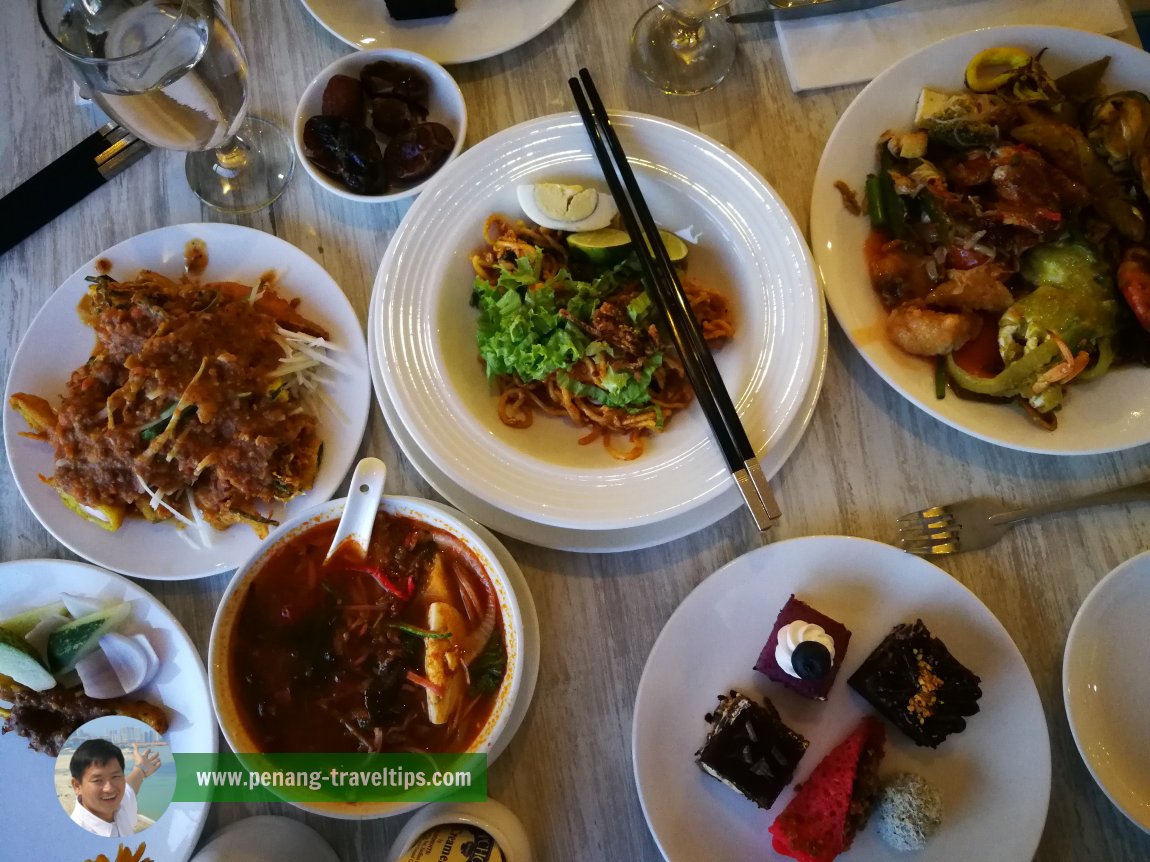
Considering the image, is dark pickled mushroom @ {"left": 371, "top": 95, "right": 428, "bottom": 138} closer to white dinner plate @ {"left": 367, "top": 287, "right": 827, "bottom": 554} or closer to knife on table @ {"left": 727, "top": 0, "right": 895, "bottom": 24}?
white dinner plate @ {"left": 367, "top": 287, "right": 827, "bottom": 554}

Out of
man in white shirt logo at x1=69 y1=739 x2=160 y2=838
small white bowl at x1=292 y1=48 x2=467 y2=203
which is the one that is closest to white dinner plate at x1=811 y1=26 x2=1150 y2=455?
small white bowl at x1=292 y1=48 x2=467 y2=203

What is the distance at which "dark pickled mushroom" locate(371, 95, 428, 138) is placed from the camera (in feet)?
5.98

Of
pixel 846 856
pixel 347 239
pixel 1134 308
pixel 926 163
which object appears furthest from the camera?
pixel 347 239

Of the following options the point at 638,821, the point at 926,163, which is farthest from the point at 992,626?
the point at 926,163

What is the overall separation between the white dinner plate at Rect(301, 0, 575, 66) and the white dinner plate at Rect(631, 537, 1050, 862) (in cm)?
145

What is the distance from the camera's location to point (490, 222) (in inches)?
69.1

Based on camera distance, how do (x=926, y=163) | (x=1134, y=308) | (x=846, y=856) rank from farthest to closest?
(x=926, y=163) < (x=1134, y=308) < (x=846, y=856)

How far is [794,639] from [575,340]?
805 millimetres

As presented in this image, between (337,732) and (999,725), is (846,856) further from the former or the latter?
(337,732)

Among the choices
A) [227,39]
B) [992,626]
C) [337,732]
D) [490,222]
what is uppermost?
[227,39]

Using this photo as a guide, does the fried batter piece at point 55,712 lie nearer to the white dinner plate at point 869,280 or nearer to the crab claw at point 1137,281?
the white dinner plate at point 869,280

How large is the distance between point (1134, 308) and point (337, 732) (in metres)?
2.00

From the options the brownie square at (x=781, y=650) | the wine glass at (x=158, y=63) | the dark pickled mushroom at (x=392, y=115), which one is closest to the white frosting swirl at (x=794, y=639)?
the brownie square at (x=781, y=650)

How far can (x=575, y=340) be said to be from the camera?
5.57ft
